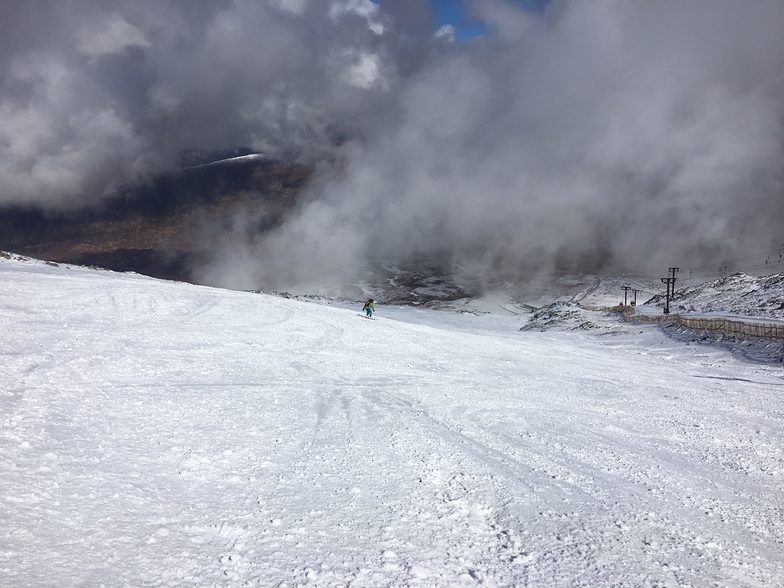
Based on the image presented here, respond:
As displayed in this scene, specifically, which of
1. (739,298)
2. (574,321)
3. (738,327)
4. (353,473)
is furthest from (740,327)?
(353,473)

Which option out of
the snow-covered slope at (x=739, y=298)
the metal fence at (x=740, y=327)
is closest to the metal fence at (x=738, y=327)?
the metal fence at (x=740, y=327)

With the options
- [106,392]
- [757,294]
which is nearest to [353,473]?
[106,392]

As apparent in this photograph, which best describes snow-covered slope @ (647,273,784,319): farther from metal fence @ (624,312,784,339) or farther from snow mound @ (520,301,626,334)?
snow mound @ (520,301,626,334)

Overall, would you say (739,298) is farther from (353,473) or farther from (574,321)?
(353,473)

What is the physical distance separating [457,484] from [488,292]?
133 meters

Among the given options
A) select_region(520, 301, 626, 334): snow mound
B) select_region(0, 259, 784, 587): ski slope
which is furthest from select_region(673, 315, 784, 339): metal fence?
select_region(0, 259, 784, 587): ski slope

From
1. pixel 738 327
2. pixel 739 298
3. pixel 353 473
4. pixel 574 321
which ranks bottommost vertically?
pixel 353 473

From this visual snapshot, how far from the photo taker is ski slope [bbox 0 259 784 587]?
4.48 meters

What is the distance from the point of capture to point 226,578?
162 inches

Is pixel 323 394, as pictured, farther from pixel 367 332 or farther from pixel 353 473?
pixel 367 332

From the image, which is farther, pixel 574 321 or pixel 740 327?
pixel 574 321

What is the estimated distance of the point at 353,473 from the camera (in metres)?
6.44

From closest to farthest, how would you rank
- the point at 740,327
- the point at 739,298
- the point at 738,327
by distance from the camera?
the point at 740,327 < the point at 738,327 < the point at 739,298

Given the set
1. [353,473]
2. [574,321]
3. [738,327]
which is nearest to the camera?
[353,473]
